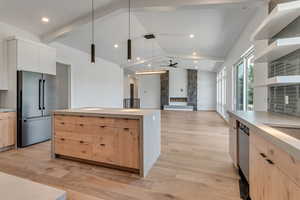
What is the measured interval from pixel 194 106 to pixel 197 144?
875cm

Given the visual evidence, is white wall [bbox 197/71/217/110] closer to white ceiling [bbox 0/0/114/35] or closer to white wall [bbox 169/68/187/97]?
white wall [bbox 169/68/187/97]

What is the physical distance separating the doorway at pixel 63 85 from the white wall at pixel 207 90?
9449mm

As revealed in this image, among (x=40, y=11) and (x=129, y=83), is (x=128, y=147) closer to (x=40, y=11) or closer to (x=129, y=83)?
(x=40, y=11)

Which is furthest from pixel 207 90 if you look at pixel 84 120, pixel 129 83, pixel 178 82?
pixel 84 120

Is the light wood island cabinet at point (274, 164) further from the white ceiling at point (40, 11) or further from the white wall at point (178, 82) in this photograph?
the white wall at point (178, 82)

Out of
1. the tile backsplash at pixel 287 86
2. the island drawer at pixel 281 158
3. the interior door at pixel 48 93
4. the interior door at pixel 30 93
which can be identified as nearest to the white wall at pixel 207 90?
the tile backsplash at pixel 287 86

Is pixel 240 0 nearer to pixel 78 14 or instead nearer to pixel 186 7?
pixel 186 7

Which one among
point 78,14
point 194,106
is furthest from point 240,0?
point 194,106

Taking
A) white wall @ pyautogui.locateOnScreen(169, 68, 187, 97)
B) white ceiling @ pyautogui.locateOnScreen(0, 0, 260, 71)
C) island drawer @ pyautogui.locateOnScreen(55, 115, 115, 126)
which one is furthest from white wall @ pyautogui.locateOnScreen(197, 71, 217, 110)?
island drawer @ pyautogui.locateOnScreen(55, 115, 115, 126)

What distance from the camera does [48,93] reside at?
4.07 metres

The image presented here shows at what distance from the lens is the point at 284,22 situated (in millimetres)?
1878

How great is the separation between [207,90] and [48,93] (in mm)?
10692

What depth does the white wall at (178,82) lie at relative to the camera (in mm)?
12672

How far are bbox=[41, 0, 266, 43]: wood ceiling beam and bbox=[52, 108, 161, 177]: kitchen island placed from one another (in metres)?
2.15
